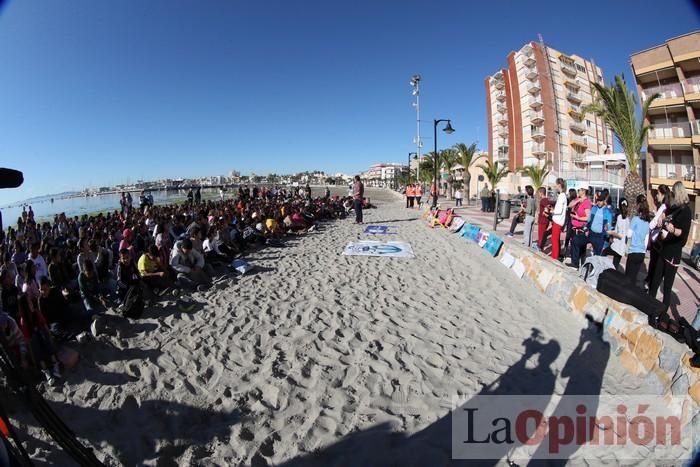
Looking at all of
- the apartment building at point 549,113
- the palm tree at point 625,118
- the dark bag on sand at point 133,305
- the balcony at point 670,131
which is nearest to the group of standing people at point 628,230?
the dark bag on sand at point 133,305

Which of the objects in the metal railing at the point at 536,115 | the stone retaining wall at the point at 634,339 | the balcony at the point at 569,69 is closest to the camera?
the stone retaining wall at the point at 634,339

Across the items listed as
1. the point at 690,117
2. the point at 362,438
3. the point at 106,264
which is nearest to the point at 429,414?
the point at 362,438

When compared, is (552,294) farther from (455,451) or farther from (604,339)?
A: (455,451)

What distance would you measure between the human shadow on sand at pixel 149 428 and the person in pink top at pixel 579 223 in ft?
23.7

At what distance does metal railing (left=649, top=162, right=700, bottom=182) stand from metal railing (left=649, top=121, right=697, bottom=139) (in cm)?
207

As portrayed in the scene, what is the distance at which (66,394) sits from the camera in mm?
3490

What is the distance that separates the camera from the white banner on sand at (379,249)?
955cm

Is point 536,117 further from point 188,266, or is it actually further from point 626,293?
point 188,266

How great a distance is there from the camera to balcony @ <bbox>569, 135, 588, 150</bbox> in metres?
47.6

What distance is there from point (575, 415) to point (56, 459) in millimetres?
4615

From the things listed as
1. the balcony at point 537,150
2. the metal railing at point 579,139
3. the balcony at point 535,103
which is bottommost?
the balcony at point 537,150

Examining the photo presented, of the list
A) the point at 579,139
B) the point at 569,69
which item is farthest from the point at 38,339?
the point at 569,69

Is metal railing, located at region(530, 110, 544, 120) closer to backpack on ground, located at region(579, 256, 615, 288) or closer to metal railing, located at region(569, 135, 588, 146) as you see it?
metal railing, located at region(569, 135, 588, 146)

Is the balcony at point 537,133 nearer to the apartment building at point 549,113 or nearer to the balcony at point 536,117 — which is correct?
the apartment building at point 549,113
